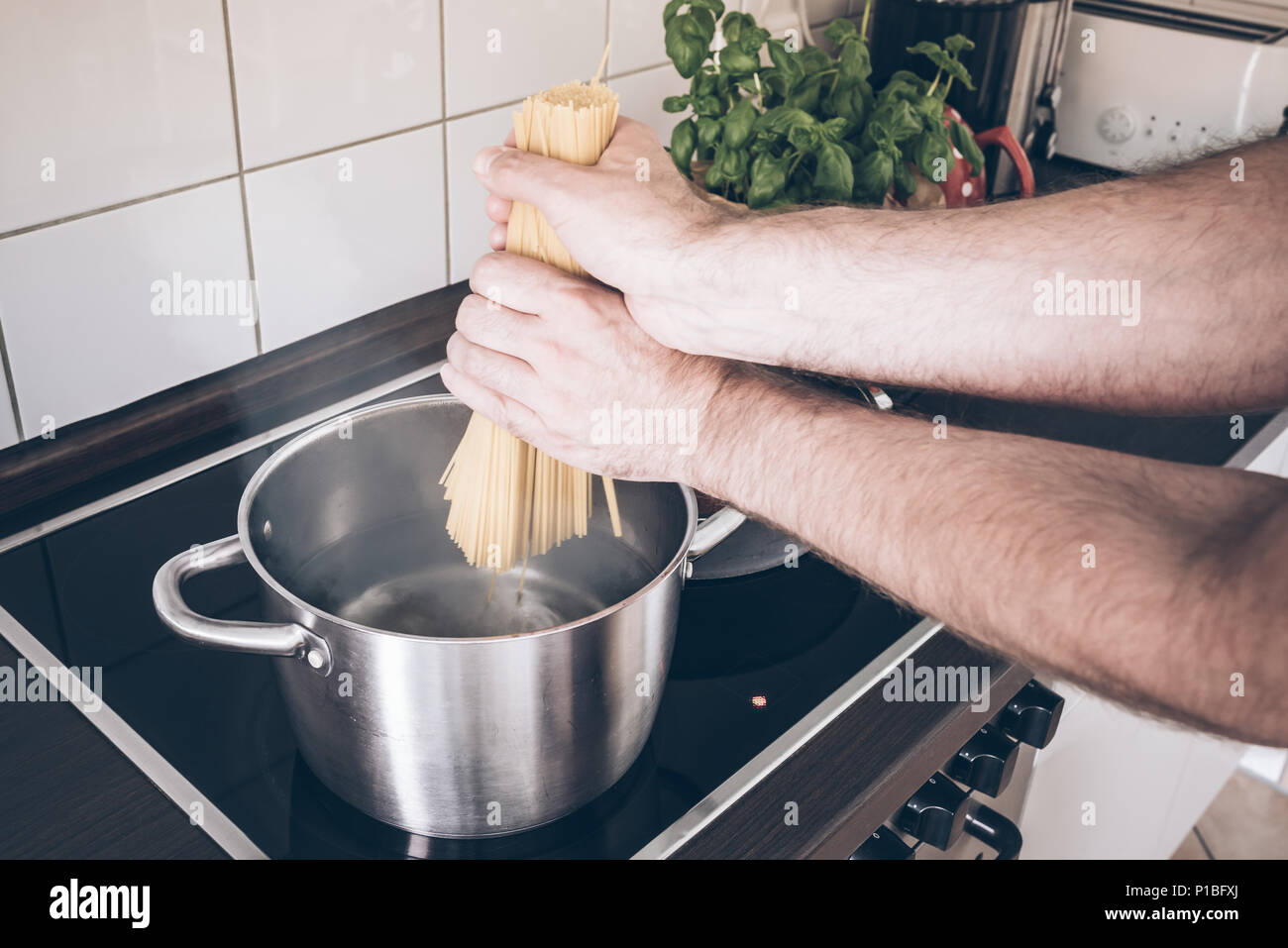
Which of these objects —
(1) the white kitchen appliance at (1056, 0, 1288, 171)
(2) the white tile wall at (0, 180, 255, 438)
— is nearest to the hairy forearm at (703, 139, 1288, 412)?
(2) the white tile wall at (0, 180, 255, 438)

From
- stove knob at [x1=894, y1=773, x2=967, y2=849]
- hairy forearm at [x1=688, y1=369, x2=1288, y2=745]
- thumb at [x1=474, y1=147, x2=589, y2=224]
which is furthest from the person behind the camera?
stove knob at [x1=894, y1=773, x2=967, y2=849]

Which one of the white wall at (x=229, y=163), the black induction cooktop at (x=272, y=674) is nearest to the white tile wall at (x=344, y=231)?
the white wall at (x=229, y=163)

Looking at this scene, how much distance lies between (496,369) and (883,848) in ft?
1.32

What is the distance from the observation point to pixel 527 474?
31.1 inches

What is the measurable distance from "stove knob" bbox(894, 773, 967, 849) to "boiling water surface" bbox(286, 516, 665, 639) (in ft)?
0.77

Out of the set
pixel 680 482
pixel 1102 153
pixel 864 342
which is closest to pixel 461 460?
pixel 680 482

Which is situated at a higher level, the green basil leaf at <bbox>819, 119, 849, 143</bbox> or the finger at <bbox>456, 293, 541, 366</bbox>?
the green basil leaf at <bbox>819, 119, 849, 143</bbox>

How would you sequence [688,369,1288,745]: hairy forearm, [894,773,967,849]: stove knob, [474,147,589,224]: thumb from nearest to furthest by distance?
[688,369,1288,745]: hairy forearm
[474,147,589,224]: thumb
[894,773,967,849]: stove knob

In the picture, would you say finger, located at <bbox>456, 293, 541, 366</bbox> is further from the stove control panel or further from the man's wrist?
the stove control panel

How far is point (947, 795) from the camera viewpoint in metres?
0.80

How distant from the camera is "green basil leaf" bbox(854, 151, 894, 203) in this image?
921 mm

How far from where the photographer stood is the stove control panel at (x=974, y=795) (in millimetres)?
782

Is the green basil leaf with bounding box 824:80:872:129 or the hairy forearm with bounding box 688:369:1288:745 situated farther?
the green basil leaf with bounding box 824:80:872:129
